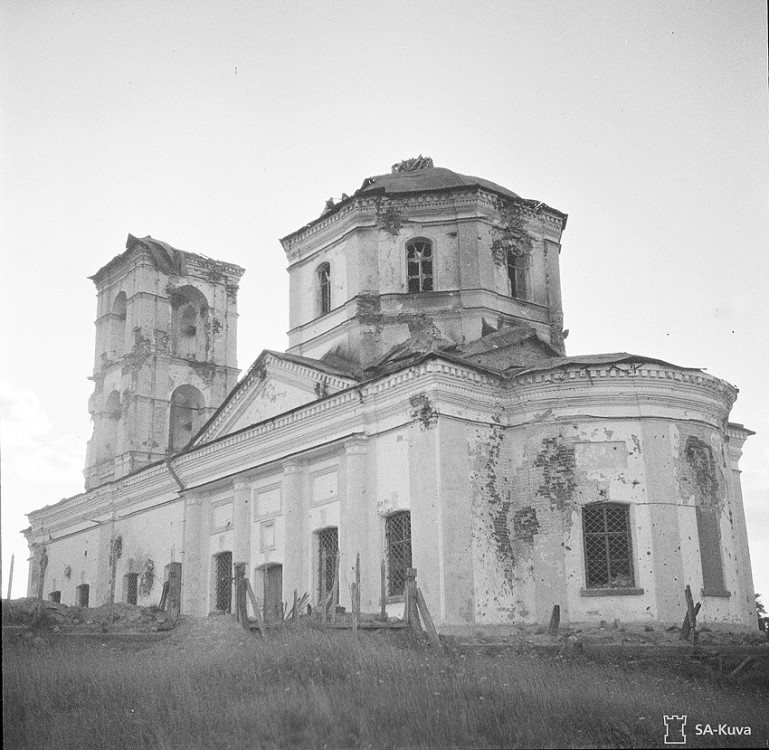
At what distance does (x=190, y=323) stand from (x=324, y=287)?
7.05 meters

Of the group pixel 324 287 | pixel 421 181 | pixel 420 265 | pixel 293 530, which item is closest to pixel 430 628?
pixel 293 530

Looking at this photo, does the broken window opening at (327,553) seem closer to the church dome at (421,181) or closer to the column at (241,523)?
the column at (241,523)

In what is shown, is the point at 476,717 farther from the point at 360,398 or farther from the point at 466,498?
the point at 360,398

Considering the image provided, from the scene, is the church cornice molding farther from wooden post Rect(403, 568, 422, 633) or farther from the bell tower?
wooden post Rect(403, 568, 422, 633)

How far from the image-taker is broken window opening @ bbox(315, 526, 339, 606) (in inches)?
796

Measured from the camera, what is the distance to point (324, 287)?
80.9 feet

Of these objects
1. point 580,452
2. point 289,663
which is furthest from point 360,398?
point 289,663

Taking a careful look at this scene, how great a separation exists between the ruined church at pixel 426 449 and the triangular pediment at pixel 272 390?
55mm

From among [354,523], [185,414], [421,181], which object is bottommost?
[354,523]

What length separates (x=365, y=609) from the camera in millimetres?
18422

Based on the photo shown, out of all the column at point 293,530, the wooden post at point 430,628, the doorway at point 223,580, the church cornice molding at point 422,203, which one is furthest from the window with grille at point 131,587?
the wooden post at point 430,628

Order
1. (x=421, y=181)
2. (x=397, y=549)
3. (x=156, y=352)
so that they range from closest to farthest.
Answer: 1. (x=397, y=549)
2. (x=421, y=181)
3. (x=156, y=352)

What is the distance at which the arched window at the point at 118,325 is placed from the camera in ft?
98.6

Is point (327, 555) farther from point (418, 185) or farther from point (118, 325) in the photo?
point (118, 325)
